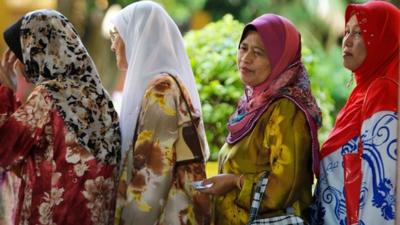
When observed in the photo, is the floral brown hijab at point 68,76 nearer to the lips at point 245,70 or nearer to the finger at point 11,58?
the finger at point 11,58

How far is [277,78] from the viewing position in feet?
10.8

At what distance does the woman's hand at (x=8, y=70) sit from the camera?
338cm

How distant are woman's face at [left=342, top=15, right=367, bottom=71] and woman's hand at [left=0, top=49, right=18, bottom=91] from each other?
135cm

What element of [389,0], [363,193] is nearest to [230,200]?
[363,193]

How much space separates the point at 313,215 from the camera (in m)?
3.30

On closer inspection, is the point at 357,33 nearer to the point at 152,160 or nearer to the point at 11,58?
the point at 152,160

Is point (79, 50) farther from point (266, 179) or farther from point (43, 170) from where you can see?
point (266, 179)

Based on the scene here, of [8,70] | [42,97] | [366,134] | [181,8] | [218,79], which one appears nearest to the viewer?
[366,134]

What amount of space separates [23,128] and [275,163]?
37.9 inches

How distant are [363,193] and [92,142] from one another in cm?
106

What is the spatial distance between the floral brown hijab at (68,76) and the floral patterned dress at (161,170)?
0.48 ft

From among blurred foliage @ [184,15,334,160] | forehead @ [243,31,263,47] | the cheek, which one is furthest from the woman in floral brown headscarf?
blurred foliage @ [184,15,334,160]

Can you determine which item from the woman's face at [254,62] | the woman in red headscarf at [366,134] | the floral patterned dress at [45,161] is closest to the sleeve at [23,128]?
the floral patterned dress at [45,161]

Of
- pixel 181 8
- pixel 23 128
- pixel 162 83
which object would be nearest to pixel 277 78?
pixel 162 83
